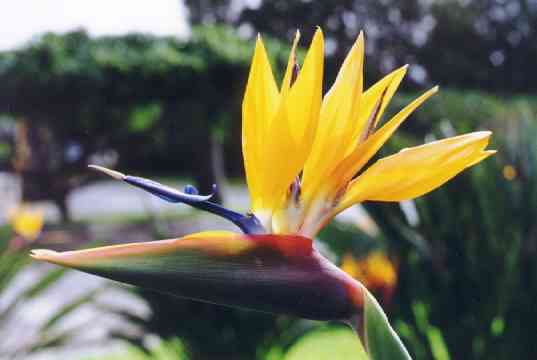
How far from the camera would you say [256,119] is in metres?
0.47

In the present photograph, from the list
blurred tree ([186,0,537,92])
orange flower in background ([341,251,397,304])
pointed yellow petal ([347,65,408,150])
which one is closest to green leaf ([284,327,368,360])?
orange flower in background ([341,251,397,304])

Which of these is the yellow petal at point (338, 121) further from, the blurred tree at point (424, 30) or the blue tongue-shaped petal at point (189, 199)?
the blurred tree at point (424, 30)

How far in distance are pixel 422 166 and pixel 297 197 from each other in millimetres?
92

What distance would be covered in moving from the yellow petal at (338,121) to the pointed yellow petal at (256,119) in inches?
1.5

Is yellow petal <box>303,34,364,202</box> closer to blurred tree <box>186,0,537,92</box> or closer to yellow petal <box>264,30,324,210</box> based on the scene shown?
yellow petal <box>264,30,324,210</box>

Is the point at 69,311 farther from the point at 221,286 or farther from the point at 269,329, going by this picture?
the point at 221,286

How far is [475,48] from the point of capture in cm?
980

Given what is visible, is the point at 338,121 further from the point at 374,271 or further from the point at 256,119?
the point at 374,271

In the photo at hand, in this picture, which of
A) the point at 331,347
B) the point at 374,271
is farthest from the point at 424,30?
the point at 374,271

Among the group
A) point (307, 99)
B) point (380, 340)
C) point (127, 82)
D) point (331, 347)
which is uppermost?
point (307, 99)

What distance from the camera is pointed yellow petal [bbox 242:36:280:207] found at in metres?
0.46

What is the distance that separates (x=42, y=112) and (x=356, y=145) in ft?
14.2

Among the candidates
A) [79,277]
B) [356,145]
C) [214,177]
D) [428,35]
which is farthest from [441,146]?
[428,35]

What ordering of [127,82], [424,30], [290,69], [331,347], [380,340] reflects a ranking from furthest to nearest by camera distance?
[424,30], [127,82], [331,347], [290,69], [380,340]
